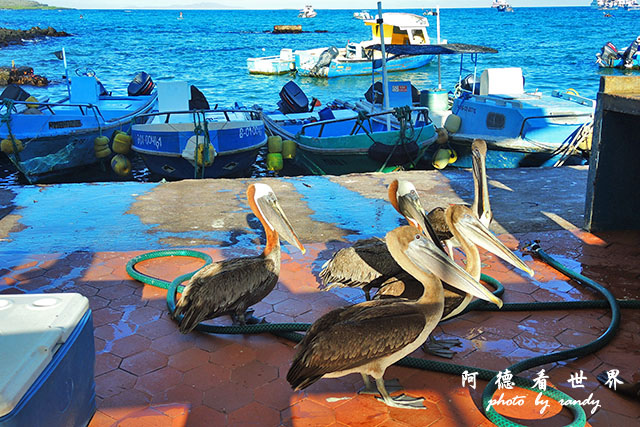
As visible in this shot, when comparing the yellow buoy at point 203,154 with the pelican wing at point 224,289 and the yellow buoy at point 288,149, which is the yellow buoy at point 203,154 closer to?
the yellow buoy at point 288,149

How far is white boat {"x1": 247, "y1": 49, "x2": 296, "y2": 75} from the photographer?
129 feet

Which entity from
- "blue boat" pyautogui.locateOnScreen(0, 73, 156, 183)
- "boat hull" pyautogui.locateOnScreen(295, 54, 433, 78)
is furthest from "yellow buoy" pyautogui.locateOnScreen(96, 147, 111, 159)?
"boat hull" pyautogui.locateOnScreen(295, 54, 433, 78)

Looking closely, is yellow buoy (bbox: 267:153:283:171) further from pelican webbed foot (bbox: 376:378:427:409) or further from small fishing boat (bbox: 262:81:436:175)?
pelican webbed foot (bbox: 376:378:427:409)

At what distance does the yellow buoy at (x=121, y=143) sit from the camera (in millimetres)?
14117

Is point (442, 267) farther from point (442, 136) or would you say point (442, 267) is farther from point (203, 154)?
point (442, 136)

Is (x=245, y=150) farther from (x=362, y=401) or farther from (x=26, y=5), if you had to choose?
(x=26, y=5)

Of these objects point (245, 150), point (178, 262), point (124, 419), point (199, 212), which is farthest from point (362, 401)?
point (245, 150)

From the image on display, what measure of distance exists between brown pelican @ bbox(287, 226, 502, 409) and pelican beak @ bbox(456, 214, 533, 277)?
0.56 meters

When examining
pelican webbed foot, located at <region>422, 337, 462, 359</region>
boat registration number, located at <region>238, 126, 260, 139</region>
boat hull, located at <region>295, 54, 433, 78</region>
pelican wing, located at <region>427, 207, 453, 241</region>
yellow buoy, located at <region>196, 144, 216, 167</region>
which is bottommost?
boat hull, located at <region>295, 54, 433, 78</region>

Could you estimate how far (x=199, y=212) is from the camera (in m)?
7.30

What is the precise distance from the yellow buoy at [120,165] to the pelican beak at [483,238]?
11.7 meters

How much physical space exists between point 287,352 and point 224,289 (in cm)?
60

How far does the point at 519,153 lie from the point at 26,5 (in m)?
222

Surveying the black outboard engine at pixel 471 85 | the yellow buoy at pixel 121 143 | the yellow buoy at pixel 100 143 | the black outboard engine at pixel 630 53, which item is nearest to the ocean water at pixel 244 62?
the black outboard engine at pixel 630 53
